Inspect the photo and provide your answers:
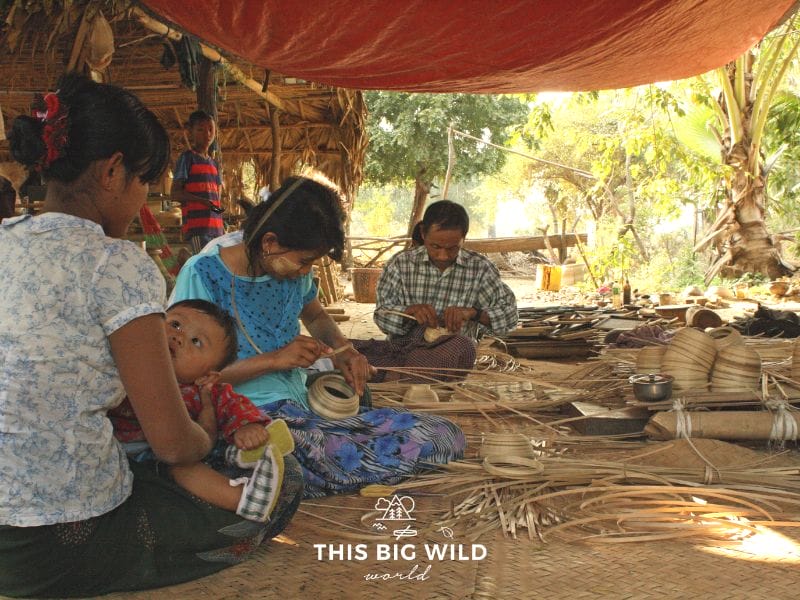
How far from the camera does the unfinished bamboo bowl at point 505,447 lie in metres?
2.40

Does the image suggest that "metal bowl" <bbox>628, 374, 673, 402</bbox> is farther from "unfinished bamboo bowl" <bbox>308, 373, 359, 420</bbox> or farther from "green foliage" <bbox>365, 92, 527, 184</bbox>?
"green foliage" <bbox>365, 92, 527, 184</bbox>

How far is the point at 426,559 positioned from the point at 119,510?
717 mm

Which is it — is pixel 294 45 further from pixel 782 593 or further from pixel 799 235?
pixel 799 235

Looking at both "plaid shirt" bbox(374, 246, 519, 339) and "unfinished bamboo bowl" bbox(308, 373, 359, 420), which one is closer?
"unfinished bamboo bowl" bbox(308, 373, 359, 420)

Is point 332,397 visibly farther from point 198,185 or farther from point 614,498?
point 198,185

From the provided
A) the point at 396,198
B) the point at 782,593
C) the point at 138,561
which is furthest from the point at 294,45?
the point at 396,198

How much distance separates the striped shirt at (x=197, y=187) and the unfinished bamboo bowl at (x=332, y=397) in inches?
117

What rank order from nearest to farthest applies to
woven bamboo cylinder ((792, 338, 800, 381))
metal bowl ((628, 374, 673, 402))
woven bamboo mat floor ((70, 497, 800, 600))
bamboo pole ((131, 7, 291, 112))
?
1. woven bamboo mat floor ((70, 497, 800, 600))
2. metal bowl ((628, 374, 673, 402))
3. woven bamboo cylinder ((792, 338, 800, 381))
4. bamboo pole ((131, 7, 291, 112))

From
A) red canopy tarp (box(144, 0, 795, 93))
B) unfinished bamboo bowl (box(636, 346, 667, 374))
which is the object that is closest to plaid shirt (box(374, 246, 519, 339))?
unfinished bamboo bowl (box(636, 346, 667, 374))

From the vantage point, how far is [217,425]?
1829mm

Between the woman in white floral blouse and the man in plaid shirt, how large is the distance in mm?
2242

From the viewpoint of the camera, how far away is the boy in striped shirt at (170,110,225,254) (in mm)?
5145

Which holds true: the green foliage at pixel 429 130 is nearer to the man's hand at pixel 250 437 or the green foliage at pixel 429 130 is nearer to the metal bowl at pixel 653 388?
the metal bowl at pixel 653 388

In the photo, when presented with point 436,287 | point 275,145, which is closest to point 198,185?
point 436,287
